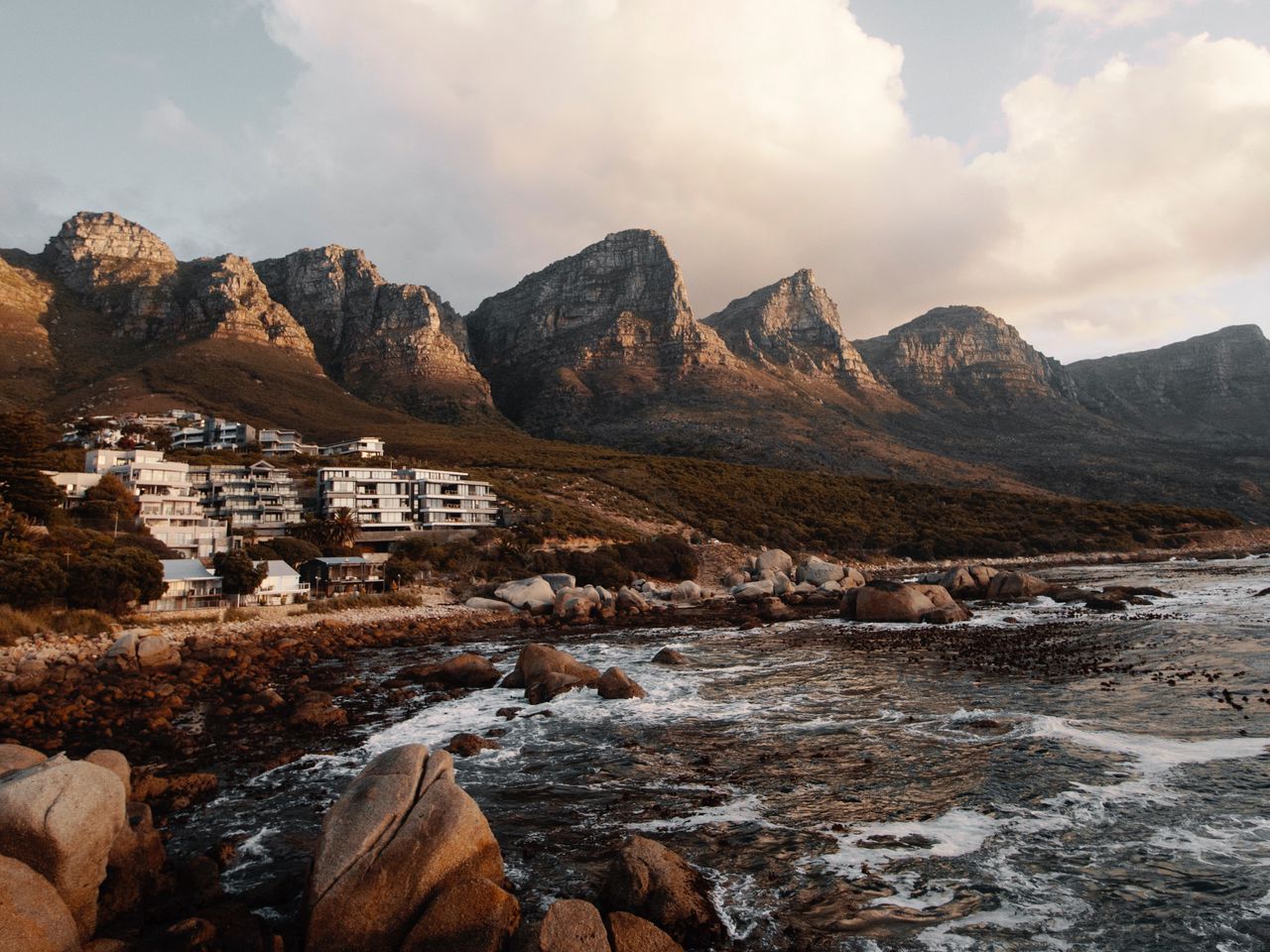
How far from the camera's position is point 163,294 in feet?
597

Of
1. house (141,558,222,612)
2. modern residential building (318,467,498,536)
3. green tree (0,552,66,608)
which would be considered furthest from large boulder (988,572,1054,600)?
green tree (0,552,66,608)

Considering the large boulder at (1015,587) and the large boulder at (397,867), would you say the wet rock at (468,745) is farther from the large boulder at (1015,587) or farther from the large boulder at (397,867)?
the large boulder at (1015,587)

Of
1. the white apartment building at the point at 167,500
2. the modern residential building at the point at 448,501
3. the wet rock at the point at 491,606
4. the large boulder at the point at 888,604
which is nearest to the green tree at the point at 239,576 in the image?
the white apartment building at the point at 167,500

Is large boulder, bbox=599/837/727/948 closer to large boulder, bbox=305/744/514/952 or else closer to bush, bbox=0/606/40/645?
large boulder, bbox=305/744/514/952

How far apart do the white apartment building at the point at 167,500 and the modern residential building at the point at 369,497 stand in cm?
1234

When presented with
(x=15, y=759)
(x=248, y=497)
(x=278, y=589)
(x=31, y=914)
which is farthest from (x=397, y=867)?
(x=248, y=497)

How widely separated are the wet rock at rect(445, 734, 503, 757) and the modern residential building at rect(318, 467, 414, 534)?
6604 centimetres

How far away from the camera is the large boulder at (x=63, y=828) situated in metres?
10.1

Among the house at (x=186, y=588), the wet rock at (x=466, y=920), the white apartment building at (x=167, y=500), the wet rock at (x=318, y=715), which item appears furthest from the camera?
the white apartment building at (x=167, y=500)

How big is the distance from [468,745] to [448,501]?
69975 millimetres

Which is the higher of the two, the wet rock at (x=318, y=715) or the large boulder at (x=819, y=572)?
the wet rock at (x=318, y=715)

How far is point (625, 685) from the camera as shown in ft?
85.1

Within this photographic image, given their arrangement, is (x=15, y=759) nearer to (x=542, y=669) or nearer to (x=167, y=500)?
(x=542, y=669)

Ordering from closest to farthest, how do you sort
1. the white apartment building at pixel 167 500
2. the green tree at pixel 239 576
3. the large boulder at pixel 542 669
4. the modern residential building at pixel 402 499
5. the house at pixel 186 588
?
the large boulder at pixel 542 669, the house at pixel 186 588, the green tree at pixel 239 576, the white apartment building at pixel 167 500, the modern residential building at pixel 402 499
